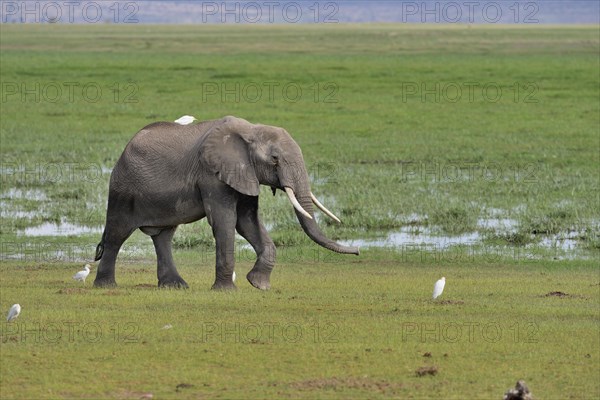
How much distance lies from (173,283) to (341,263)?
3.87m

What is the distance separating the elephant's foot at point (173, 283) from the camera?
646 inches

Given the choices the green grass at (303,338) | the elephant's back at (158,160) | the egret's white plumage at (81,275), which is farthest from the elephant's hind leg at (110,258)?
the elephant's back at (158,160)

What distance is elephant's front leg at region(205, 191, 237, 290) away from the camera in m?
15.9

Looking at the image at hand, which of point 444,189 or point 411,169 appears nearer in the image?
point 444,189

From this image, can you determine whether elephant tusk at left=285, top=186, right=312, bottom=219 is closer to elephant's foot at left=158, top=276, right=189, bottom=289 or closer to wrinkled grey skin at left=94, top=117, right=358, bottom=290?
wrinkled grey skin at left=94, top=117, right=358, bottom=290

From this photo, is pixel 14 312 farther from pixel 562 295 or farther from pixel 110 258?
pixel 562 295

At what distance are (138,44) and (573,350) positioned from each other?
266 feet

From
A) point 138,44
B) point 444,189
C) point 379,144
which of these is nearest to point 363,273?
point 444,189

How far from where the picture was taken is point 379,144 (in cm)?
3438

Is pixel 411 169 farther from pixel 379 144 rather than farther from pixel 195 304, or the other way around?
pixel 195 304

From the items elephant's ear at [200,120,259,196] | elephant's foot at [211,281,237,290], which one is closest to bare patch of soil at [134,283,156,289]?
elephant's foot at [211,281,237,290]

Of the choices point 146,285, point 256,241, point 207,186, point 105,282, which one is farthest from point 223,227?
point 105,282

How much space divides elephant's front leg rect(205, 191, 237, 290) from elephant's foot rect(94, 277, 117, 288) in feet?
5.23

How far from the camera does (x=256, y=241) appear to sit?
16.4 m
